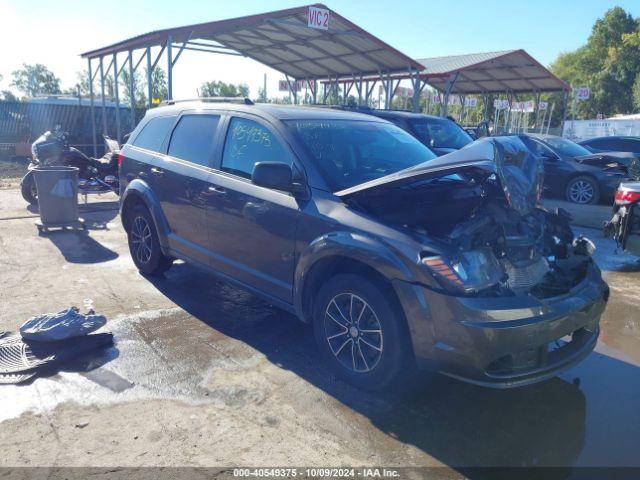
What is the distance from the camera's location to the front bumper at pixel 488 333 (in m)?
2.86

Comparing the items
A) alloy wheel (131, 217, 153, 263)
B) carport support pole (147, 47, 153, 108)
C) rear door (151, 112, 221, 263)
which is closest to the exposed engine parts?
rear door (151, 112, 221, 263)

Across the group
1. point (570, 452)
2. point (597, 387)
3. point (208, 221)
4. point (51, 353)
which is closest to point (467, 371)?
point (570, 452)

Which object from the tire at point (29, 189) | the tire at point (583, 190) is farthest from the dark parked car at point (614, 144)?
the tire at point (29, 189)

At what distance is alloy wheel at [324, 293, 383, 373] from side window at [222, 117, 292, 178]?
4.03 ft

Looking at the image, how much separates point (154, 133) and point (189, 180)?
128cm

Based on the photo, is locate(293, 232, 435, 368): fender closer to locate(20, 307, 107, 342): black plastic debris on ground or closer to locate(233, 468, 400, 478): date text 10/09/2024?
locate(233, 468, 400, 478): date text 10/09/2024

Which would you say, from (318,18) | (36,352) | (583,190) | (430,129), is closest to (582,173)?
(583,190)

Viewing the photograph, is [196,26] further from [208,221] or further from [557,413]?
[557,413]

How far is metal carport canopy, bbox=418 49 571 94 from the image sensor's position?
18844 mm

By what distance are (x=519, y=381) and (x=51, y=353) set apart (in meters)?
3.34

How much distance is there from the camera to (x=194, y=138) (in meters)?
4.91

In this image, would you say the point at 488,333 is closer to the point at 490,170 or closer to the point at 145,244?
the point at 490,170

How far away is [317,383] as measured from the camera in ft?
11.7

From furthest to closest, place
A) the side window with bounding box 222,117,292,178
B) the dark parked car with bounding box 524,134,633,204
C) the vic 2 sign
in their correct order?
the vic 2 sign < the dark parked car with bounding box 524,134,633,204 < the side window with bounding box 222,117,292,178
